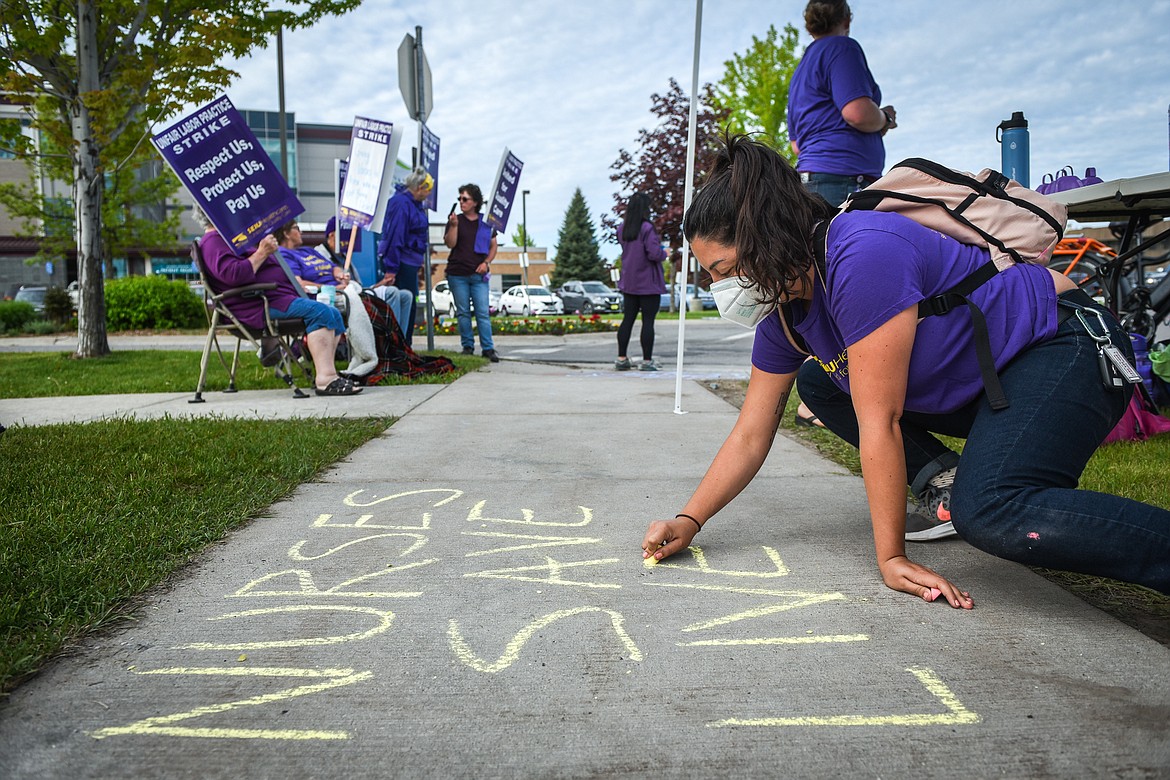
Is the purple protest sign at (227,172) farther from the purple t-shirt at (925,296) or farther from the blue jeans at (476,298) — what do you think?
the purple t-shirt at (925,296)

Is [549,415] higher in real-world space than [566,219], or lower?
lower

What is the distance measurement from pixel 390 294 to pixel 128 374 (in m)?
2.67

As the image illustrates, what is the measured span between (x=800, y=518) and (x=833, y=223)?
1.21m

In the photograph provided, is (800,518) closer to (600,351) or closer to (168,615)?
(168,615)

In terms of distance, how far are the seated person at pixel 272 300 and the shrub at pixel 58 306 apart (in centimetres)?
1515

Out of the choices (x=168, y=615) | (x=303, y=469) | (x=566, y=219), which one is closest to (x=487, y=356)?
(x=303, y=469)

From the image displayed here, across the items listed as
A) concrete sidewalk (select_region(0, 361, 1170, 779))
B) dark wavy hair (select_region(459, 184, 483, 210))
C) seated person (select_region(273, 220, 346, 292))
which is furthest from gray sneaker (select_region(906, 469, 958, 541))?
dark wavy hair (select_region(459, 184, 483, 210))

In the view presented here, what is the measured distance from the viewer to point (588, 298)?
37875mm

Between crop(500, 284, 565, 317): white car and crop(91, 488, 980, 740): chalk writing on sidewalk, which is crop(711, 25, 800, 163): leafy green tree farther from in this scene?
crop(91, 488, 980, 740): chalk writing on sidewalk

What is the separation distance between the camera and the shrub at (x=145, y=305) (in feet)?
56.4

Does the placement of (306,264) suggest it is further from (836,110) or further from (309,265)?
(836,110)

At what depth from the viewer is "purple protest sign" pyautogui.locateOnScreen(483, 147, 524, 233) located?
11.8 m

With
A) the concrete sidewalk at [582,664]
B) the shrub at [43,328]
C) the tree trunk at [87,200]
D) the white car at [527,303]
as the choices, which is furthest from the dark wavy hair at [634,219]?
the white car at [527,303]

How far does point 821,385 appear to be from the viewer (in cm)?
290
